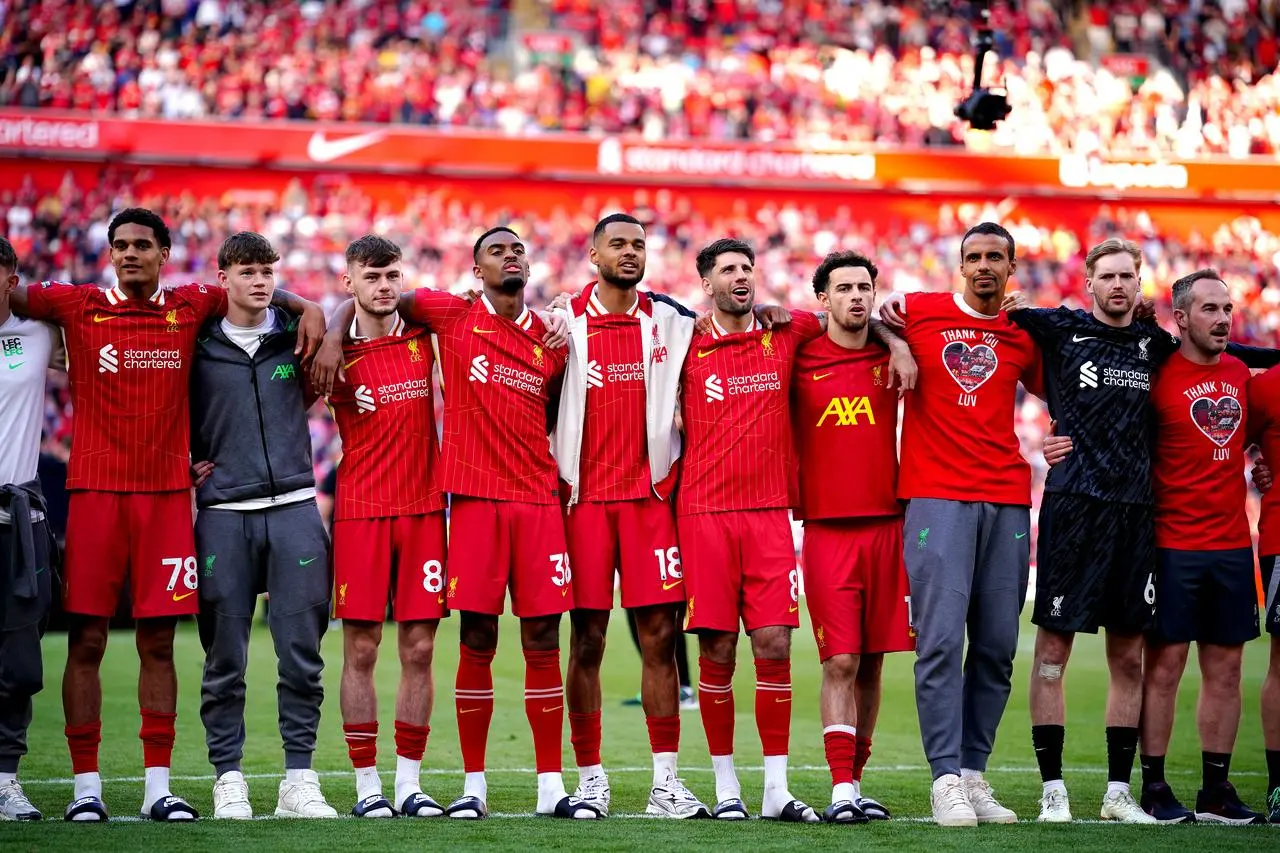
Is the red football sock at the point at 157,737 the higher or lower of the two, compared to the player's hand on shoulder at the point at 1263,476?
lower

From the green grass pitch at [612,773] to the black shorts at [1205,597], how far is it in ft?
3.00

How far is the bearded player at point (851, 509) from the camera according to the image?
6875mm

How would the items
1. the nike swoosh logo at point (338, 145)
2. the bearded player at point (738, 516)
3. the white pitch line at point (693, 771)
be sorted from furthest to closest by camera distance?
the nike swoosh logo at point (338, 145)
the white pitch line at point (693, 771)
the bearded player at point (738, 516)

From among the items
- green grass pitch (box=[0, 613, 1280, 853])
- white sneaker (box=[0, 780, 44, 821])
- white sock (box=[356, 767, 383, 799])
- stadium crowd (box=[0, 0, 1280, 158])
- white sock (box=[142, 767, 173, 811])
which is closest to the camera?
green grass pitch (box=[0, 613, 1280, 853])

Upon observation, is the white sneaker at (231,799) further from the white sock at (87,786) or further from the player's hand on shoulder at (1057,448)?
the player's hand on shoulder at (1057,448)

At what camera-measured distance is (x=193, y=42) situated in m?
29.5

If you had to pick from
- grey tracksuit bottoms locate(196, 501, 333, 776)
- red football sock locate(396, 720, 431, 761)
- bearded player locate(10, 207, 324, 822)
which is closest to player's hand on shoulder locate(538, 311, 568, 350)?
bearded player locate(10, 207, 324, 822)

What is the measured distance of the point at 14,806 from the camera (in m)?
6.49

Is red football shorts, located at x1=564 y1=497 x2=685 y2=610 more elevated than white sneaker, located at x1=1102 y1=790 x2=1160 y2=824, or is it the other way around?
red football shorts, located at x1=564 y1=497 x2=685 y2=610

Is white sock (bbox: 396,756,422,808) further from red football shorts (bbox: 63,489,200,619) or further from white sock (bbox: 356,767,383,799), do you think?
red football shorts (bbox: 63,489,200,619)

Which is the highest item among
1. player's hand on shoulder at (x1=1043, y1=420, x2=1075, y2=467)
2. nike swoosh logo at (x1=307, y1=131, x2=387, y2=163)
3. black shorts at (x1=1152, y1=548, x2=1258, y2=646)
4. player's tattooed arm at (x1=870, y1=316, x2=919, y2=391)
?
nike swoosh logo at (x1=307, y1=131, x2=387, y2=163)

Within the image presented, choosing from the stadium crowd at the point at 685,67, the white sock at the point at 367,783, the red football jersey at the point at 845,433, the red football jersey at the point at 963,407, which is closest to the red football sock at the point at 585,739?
the white sock at the point at 367,783

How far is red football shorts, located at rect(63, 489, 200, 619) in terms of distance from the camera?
21.6ft

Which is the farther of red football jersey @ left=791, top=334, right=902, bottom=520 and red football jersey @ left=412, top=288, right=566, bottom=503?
red football jersey @ left=791, top=334, right=902, bottom=520
